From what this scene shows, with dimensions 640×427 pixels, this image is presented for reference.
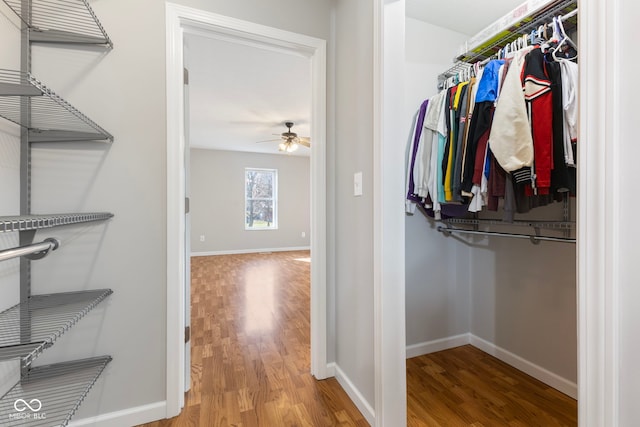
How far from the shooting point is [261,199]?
712 cm

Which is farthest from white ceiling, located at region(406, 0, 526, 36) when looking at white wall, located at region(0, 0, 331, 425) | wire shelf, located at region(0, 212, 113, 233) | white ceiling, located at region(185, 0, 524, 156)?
wire shelf, located at region(0, 212, 113, 233)

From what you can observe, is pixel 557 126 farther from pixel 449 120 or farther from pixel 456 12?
pixel 456 12

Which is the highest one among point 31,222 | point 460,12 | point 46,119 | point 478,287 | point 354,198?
point 460,12

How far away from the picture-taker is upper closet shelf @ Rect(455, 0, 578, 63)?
4.82 feet

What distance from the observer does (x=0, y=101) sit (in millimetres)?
1054

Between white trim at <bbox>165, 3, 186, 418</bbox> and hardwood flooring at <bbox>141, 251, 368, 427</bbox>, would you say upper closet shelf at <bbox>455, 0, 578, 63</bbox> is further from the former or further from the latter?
hardwood flooring at <bbox>141, 251, 368, 427</bbox>

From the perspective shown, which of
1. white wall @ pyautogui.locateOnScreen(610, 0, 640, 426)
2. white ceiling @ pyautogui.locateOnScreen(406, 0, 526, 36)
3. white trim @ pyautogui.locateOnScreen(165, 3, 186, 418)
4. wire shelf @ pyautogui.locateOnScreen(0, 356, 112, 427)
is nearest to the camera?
white wall @ pyautogui.locateOnScreen(610, 0, 640, 426)

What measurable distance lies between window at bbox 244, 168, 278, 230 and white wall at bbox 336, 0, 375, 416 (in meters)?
5.47

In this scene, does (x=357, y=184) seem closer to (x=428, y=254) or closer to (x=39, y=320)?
(x=428, y=254)

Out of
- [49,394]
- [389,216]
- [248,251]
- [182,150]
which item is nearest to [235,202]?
[248,251]

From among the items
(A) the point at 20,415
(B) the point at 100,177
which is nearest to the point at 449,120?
(B) the point at 100,177

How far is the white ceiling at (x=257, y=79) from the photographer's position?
1.96 m

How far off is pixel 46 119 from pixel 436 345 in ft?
8.82

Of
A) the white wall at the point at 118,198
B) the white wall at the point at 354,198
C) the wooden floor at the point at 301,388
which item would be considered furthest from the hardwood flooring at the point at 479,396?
the white wall at the point at 118,198
